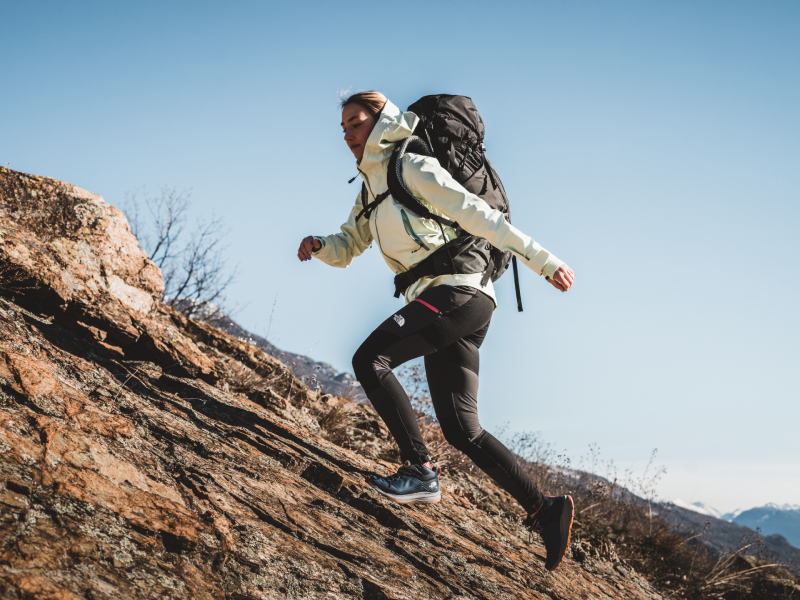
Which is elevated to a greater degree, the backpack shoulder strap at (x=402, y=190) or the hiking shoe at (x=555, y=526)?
the backpack shoulder strap at (x=402, y=190)

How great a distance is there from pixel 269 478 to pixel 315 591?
0.78 meters

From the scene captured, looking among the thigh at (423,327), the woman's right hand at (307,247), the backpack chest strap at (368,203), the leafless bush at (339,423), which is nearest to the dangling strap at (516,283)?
the thigh at (423,327)

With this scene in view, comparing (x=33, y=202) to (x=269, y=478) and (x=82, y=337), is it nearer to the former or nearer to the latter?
(x=82, y=337)

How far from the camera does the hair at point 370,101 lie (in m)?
2.74

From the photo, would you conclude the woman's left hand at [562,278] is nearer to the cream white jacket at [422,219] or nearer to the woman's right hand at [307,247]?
the cream white jacket at [422,219]

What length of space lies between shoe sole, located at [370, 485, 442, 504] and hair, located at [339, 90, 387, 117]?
196cm

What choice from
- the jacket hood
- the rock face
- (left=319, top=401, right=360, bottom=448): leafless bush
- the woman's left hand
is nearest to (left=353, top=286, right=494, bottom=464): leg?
the woman's left hand

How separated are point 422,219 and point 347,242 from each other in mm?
814

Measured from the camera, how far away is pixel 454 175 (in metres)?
2.58

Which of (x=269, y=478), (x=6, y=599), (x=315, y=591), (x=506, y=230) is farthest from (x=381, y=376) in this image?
(x=6, y=599)

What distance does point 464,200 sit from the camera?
7.66ft

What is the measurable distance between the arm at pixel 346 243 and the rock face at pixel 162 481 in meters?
1.07

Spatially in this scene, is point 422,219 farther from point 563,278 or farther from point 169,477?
point 169,477

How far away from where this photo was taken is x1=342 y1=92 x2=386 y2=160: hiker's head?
274cm
